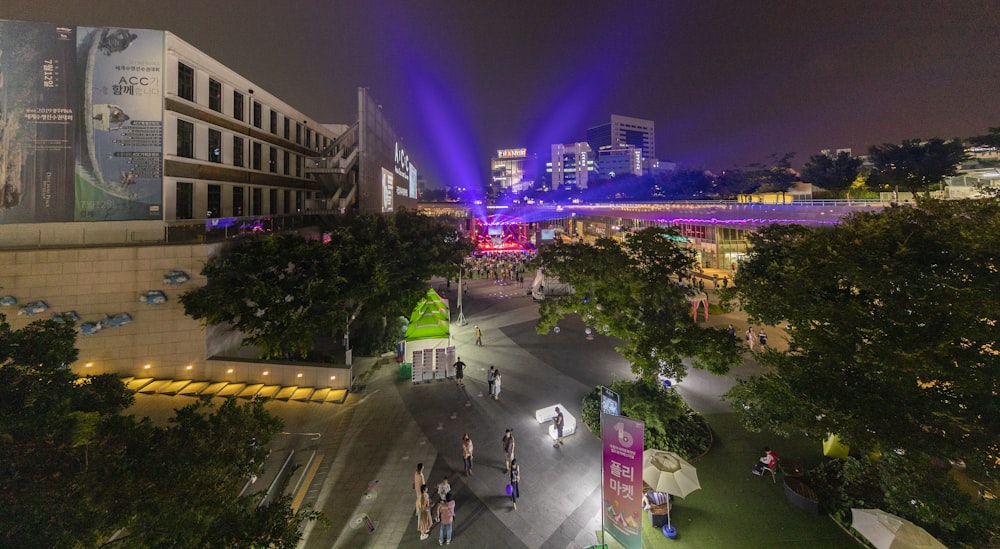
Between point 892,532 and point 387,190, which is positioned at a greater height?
point 387,190

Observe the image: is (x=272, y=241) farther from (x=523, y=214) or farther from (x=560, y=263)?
(x=523, y=214)

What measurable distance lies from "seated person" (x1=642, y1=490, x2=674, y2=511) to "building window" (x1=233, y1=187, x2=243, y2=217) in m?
26.7

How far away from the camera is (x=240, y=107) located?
24203mm

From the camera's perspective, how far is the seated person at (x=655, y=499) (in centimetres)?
980

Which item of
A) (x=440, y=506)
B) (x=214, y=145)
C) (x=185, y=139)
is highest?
(x=214, y=145)

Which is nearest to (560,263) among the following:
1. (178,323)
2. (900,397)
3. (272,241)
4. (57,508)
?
(900,397)

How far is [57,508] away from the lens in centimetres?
446

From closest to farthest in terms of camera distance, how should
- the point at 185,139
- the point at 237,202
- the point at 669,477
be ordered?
the point at 669,477
the point at 185,139
the point at 237,202

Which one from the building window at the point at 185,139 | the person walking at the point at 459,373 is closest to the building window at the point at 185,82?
the building window at the point at 185,139

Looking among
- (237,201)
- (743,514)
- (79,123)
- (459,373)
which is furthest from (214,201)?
(743,514)

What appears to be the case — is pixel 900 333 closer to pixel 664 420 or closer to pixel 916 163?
pixel 664 420

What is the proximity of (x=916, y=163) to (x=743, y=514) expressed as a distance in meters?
52.4

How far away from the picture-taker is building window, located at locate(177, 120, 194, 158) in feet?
61.8

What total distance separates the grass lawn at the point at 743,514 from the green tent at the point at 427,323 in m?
12.3
